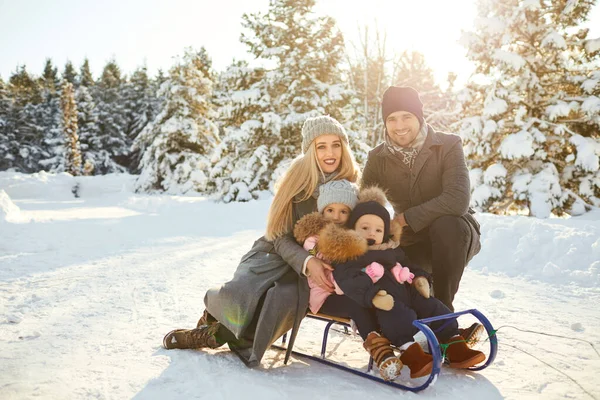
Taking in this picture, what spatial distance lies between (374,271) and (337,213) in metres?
0.58

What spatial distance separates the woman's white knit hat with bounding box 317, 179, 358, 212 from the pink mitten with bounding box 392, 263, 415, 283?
22.9 inches

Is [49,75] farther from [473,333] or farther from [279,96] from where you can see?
[473,333]

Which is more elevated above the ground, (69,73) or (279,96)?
(69,73)

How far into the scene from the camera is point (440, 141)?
3434mm

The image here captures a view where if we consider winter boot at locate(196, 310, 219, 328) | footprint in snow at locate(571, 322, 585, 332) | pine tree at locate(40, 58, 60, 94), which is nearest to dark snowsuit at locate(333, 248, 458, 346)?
winter boot at locate(196, 310, 219, 328)

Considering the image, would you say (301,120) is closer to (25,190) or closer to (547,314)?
(547,314)

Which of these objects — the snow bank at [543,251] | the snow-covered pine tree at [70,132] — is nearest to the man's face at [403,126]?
the snow bank at [543,251]

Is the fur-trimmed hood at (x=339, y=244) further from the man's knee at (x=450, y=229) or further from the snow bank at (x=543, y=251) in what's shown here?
the snow bank at (x=543, y=251)

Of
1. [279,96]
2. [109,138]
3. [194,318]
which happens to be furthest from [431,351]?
[109,138]

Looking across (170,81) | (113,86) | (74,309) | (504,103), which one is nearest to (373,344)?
(74,309)

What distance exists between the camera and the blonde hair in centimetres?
312

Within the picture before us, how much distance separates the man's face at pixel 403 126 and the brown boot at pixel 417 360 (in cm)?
165

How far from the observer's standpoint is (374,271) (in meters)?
2.58

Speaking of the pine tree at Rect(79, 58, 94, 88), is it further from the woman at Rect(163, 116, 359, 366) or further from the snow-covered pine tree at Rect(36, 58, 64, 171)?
the woman at Rect(163, 116, 359, 366)
